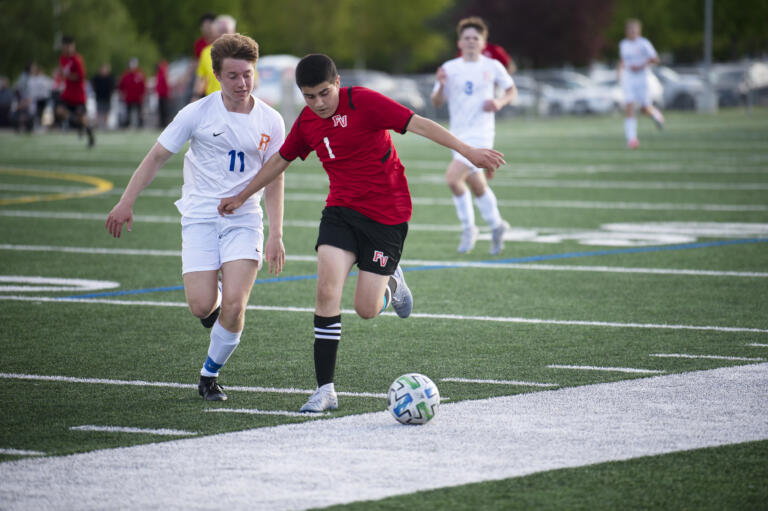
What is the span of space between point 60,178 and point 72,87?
9.44m

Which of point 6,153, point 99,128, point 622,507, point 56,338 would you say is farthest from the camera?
point 99,128

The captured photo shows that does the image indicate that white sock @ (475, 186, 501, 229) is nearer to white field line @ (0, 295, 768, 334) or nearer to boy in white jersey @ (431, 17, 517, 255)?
boy in white jersey @ (431, 17, 517, 255)

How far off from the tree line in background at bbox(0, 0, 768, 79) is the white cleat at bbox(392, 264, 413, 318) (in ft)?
167

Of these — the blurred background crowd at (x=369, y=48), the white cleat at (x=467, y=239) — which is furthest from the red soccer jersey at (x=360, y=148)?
the blurred background crowd at (x=369, y=48)

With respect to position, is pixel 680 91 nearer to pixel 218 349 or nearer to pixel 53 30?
pixel 53 30

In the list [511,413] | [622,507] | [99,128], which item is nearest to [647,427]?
[511,413]

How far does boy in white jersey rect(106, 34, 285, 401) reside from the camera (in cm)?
689

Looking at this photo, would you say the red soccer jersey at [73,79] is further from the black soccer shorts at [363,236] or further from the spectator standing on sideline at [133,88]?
the black soccer shorts at [363,236]

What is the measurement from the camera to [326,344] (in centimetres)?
657

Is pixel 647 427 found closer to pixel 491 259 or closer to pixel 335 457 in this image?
A: pixel 335 457

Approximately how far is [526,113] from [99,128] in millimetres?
18258

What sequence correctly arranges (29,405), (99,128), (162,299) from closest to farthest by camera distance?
(29,405)
(162,299)
(99,128)

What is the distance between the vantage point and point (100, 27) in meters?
51.9

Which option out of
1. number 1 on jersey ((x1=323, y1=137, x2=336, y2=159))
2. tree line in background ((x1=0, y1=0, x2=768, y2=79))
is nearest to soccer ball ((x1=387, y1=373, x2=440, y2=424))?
number 1 on jersey ((x1=323, y1=137, x2=336, y2=159))
